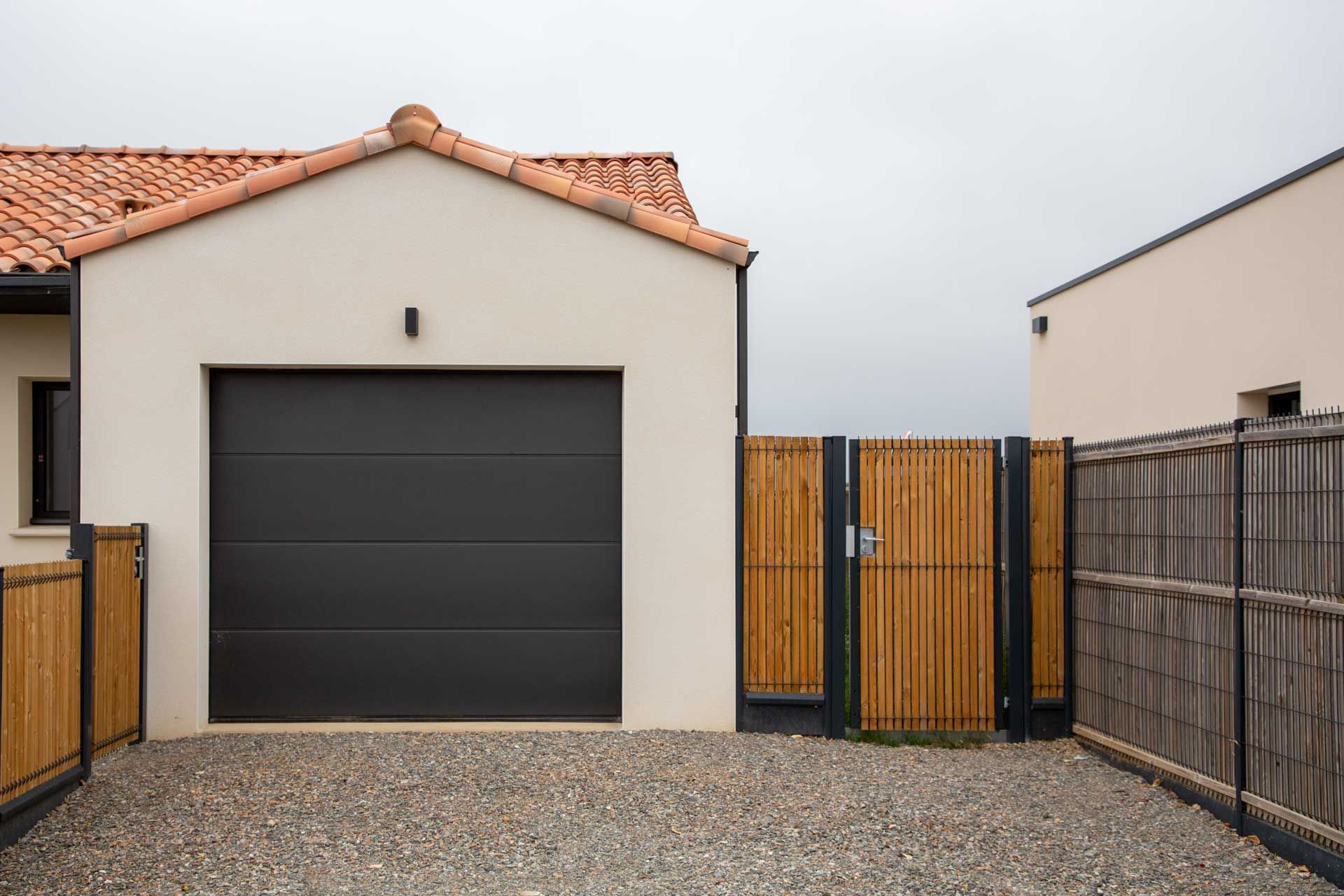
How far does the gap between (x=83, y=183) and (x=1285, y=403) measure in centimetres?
1304

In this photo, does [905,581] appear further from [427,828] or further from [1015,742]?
[427,828]

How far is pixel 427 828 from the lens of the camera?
5785mm

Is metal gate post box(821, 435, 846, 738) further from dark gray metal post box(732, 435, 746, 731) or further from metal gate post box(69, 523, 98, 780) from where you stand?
metal gate post box(69, 523, 98, 780)

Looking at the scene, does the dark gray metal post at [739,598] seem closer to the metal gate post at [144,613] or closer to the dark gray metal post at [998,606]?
the dark gray metal post at [998,606]

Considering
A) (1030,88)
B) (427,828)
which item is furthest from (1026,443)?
(1030,88)

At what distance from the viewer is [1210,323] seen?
11.7 metres

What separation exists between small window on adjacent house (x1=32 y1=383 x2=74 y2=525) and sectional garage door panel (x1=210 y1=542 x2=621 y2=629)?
9.00ft

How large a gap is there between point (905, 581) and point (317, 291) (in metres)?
4.96

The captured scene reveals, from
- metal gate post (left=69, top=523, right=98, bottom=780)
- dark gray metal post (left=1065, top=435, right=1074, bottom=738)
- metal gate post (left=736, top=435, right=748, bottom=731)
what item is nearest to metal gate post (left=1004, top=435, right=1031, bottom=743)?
dark gray metal post (left=1065, top=435, right=1074, bottom=738)

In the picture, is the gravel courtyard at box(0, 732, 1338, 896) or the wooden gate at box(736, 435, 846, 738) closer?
the gravel courtyard at box(0, 732, 1338, 896)

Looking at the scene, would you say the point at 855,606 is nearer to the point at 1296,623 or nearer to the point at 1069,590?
the point at 1069,590

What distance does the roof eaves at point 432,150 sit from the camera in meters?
7.89

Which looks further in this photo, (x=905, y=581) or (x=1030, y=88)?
(x=1030, y=88)

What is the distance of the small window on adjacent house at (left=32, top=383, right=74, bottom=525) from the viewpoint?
9805 mm
